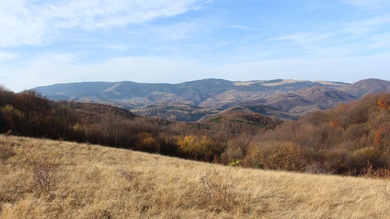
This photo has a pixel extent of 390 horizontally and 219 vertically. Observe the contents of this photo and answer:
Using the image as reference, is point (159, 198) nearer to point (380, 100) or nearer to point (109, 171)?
point (109, 171)

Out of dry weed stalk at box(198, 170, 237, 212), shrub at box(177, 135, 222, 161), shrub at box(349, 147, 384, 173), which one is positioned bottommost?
shrub at box(349, 147, 384, 173)

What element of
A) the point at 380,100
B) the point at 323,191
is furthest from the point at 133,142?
the point at 380,100

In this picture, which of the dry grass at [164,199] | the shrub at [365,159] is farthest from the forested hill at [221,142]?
the dry grass at [164,199]

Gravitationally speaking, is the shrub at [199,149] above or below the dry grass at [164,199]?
below

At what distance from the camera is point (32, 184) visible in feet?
23.7

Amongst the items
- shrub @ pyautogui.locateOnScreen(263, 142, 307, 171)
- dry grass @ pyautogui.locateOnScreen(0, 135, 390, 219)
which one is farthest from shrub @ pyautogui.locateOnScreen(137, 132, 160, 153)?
dry grass @ pyautogui.locateOnScreen(0, 135, 390, 219)

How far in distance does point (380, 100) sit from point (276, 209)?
102 meters

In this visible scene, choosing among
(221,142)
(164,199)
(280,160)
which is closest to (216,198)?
(164,199)

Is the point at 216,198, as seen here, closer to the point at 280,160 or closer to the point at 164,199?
the point at 164,199

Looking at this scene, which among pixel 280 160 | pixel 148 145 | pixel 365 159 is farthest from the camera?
pixel 148 145

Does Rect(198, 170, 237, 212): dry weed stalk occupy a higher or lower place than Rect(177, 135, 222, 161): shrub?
higher

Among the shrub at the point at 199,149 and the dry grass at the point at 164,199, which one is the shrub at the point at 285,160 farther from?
the dry grass at the point at 164,199

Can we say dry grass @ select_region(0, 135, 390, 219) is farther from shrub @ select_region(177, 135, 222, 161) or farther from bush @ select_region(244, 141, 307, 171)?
shrub @ select_region(177, 135, 222, 161)

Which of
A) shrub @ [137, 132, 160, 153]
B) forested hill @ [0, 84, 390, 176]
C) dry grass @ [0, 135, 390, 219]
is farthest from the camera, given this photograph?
shrub @ [137, 132, 160, 153]
